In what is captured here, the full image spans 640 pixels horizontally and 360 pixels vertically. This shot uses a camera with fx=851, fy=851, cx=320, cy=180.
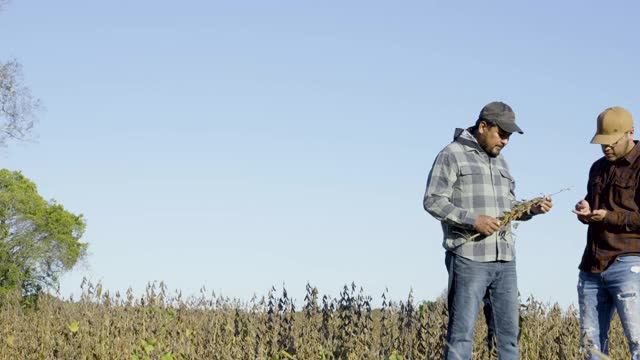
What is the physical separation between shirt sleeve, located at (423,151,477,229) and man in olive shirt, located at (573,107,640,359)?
0.85 m

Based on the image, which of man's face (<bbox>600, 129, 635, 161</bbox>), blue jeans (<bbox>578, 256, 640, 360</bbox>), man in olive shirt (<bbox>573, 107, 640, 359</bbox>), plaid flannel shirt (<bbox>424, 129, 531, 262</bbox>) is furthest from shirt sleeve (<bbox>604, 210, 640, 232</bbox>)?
plaid flannel shirt (<bbox>424, 129, 531, 262</bbox>)

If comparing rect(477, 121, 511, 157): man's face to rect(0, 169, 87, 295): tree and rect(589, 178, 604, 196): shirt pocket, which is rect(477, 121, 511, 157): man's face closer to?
rect(589, 178, 604, 196): shirt pocket

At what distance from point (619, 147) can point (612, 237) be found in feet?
2.07

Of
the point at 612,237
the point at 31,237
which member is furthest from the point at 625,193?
the point at 31,237

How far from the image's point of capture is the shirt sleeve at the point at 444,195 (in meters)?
5.60

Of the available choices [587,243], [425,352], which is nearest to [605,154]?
[587,243]

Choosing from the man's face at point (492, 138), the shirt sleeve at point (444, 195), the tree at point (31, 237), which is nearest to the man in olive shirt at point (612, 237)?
the man's face at point (492, 138)

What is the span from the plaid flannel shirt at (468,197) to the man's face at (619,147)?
72cm

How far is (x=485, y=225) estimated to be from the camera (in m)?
5.55

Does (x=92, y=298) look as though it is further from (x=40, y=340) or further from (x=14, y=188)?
(x=14, y=188)

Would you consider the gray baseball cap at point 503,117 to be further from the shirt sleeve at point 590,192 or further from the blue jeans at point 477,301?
the blue jeans at point 477,301

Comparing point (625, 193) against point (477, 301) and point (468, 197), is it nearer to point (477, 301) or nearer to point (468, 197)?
point (468, 197)

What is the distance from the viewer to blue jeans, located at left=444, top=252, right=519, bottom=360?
5.61m

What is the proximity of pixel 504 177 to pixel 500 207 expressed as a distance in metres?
0.27
